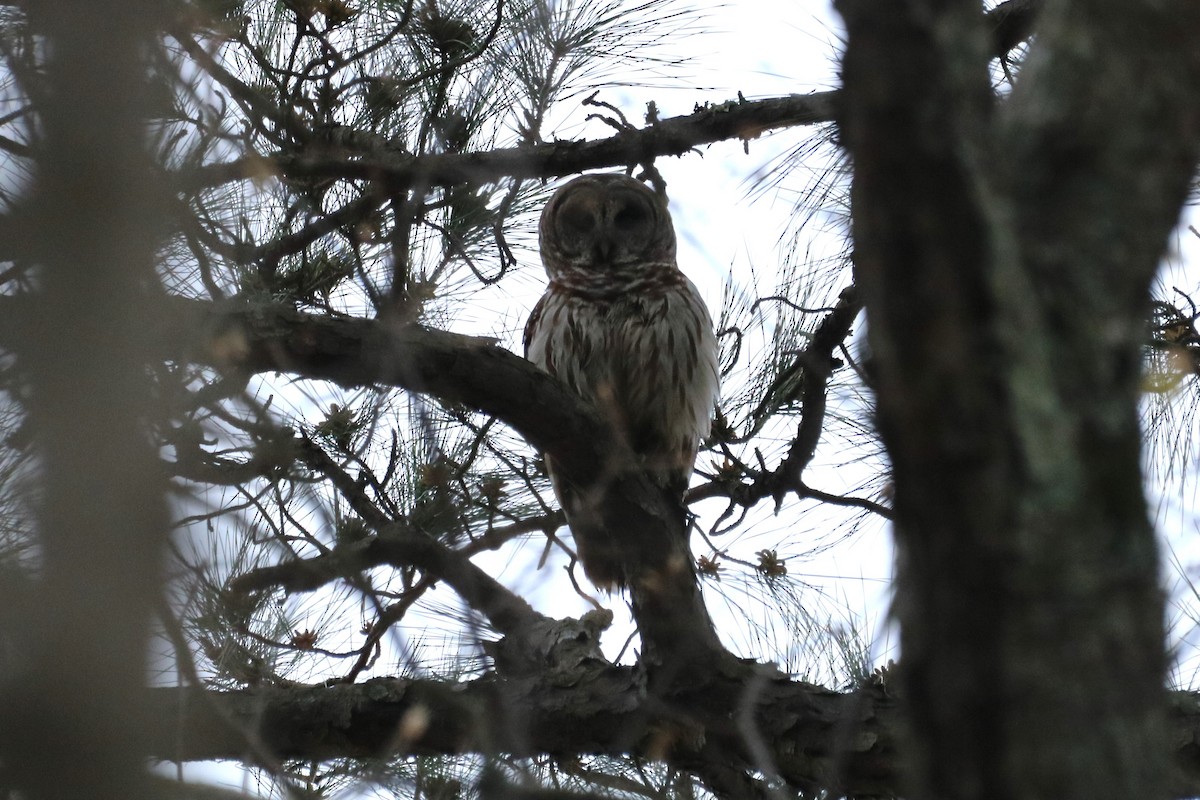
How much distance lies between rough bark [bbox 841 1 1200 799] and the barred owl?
288 cm

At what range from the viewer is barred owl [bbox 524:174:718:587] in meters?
4.18

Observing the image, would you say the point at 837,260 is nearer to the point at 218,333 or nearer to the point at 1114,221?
the point at 218,333

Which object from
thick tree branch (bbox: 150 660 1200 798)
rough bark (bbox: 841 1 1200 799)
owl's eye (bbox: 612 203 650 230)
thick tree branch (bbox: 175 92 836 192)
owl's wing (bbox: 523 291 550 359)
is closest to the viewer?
rough bark (bbox: 841 1 1200 799)

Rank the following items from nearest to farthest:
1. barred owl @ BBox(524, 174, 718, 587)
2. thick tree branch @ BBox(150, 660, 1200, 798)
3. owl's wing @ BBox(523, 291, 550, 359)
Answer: thick tree branch @ BBox(150, 660, 1200, 798)
barred owl @ BBox(524, 174, 718, 587)
owl's wing @ BBox(523, 291, 550, 359)

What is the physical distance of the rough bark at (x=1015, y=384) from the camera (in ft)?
2.83

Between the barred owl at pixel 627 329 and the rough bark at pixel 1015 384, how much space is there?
2881mm

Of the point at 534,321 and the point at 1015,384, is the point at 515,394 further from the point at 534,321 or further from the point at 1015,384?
the point at 1015,384

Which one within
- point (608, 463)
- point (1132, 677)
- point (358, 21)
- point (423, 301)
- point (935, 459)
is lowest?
point (1132, 677)

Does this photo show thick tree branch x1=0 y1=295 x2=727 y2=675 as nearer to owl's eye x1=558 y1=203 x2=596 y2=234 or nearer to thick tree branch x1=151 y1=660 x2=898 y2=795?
thick tree branch x1=151 y1=660 x2=898 y2=795

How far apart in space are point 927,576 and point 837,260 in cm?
279

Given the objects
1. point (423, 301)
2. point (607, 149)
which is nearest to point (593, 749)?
point (423, 301)

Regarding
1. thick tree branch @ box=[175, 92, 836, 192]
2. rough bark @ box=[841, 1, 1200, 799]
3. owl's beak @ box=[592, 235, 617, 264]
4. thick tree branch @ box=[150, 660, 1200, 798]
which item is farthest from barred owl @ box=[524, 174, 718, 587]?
rough bark @ box=[841, 1, 1200, 799]

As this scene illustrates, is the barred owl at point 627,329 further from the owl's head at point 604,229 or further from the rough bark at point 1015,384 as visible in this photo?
the rough bark at point 1015,384

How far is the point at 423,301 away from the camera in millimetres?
3182
